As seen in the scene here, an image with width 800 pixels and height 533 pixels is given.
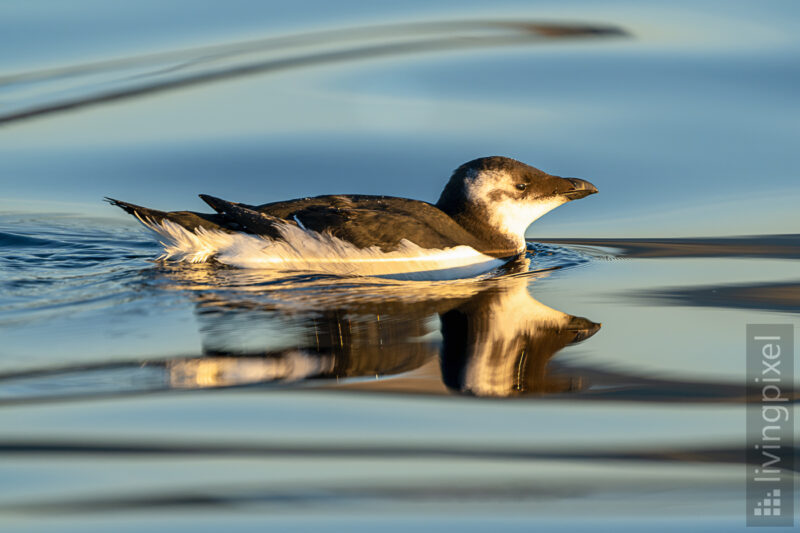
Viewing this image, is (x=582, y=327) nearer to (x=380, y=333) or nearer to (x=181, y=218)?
(x=380, y=333)

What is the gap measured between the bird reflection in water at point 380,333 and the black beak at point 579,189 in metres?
1.26

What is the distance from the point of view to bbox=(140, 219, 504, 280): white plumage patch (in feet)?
20.7

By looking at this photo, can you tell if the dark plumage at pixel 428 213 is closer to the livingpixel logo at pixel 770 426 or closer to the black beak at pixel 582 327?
the black beak at pixel 582 327

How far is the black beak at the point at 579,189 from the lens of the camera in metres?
7.17

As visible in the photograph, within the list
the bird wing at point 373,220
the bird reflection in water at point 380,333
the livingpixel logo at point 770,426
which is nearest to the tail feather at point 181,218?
the bird wing at point 373,220

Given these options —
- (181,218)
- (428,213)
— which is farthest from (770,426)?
(181,218)

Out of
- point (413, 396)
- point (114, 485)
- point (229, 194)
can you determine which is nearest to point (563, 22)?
point (229, 194)

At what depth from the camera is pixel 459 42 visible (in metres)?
10.1

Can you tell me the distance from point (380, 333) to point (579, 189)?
294 cm

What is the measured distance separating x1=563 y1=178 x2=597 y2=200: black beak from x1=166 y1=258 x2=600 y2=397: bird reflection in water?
1.26m

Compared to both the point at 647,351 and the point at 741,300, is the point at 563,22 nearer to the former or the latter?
the point at 741,300

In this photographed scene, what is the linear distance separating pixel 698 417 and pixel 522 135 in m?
5.01

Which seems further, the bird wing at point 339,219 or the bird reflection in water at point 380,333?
the bird wing at point 339,219

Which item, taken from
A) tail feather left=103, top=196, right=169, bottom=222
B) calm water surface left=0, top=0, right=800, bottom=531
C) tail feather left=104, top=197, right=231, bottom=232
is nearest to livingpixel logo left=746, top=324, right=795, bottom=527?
calm water surface left=0, top=0, right=800, bottom=531
